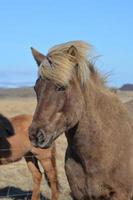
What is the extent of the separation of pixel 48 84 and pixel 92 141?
0.65m

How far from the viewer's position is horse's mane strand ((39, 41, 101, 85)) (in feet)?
13.5

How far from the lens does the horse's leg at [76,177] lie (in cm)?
443

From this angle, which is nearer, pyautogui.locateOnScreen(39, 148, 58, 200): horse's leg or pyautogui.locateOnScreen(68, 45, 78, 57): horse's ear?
pyautogui.locateOnScreen(68, 45, 78, 57): horse's ear

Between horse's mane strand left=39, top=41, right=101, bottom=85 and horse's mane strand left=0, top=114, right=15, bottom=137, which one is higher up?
horse's mane strand left=39, top=41, right=101, bottom=85

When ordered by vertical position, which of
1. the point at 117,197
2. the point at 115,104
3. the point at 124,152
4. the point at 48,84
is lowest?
the point at 117,197

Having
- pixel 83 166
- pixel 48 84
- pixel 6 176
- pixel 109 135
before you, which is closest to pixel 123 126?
pixel 109 135

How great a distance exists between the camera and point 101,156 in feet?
14.4

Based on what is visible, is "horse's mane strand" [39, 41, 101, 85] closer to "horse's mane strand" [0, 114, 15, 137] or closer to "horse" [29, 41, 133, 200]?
"horse" [29, 41, 133, 200]

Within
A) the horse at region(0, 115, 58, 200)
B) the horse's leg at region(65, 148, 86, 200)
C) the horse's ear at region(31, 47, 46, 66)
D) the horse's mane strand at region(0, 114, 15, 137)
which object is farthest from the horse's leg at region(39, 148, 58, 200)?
the horse's ear at region(31, 47, 46, 66)

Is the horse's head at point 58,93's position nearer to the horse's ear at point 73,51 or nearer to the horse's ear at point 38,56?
the horse's ear at point 73,51

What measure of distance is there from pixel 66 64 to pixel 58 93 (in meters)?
0.24

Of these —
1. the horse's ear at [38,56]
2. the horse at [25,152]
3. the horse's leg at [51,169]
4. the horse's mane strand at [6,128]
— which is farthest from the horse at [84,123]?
the horse's mane strand at [6,128]

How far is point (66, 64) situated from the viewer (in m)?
4.14

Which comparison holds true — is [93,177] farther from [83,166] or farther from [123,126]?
[123,126]
